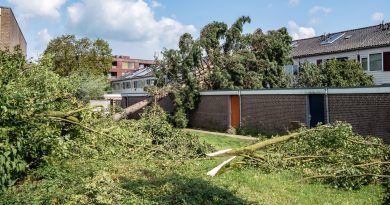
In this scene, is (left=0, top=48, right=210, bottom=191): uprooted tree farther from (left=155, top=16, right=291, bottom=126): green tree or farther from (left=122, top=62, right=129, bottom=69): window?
(left=122, top=62, right=129, bottom=69): window

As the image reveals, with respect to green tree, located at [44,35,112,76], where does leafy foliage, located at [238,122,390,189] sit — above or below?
below

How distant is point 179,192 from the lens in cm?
678

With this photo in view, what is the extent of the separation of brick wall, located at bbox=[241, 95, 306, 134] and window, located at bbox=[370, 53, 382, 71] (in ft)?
40.5

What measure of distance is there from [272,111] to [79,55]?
3364 cm

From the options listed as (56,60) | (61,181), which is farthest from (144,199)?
(56,60)

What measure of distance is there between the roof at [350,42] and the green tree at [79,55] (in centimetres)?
2318

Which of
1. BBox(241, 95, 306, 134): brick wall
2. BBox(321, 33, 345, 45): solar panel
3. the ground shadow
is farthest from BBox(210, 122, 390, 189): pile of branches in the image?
BBox(321, 33, 345, 45): solar panel

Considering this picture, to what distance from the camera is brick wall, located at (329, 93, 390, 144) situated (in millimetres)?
14680

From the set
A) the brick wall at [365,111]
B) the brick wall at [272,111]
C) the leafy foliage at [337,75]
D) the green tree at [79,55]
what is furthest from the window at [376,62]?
the green tree at [79,55]

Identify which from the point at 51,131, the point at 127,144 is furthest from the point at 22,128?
the point at 127,144

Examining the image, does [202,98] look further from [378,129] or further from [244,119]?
[378,129]

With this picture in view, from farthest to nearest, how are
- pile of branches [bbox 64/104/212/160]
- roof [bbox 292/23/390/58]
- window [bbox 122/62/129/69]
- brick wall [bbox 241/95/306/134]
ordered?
window [bbox 122/62/129/69] → roof [bbox 292/23/390/58] → brick wall [bbox 241/95/306/134] → pile of branches [bbox 64/104/212/160]

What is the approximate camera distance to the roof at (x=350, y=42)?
28973 millimetres

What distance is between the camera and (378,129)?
14984 millimetres
